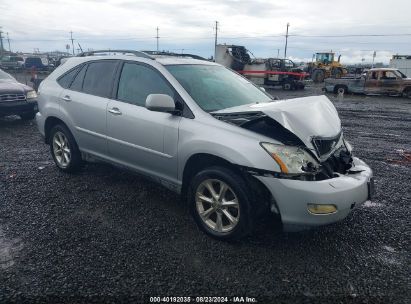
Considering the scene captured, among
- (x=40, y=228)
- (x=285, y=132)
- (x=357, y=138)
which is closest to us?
(x=285, y=132)

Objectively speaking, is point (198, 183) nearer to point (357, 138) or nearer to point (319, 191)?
point (319, 191)

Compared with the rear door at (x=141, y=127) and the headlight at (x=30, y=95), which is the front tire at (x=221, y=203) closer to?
the rear door at (x=141, y=127)

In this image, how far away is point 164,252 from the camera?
3119mm

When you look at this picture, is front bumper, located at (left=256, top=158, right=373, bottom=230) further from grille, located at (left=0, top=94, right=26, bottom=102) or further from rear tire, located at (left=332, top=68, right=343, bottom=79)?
rear tire, located at (left=332, top=68, right=343, bottom=79)

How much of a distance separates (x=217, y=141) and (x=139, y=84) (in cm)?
146

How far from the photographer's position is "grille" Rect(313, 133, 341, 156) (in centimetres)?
314

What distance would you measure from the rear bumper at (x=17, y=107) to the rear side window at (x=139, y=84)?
20.0ft

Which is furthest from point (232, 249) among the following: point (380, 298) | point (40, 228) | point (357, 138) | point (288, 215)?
point (357, 138)

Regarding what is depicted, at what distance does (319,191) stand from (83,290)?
2.10 metres

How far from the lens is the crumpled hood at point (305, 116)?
3.06 meters

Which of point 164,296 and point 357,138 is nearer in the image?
point 164,296

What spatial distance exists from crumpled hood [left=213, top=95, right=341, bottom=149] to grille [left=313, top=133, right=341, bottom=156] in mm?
46

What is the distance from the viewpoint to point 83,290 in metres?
2.58

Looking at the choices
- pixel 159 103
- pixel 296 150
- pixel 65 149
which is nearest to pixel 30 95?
pixel 65 149
